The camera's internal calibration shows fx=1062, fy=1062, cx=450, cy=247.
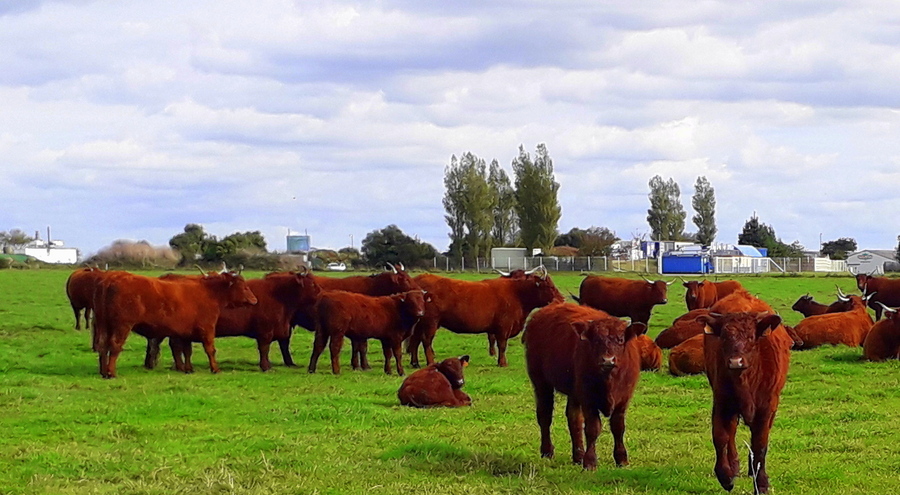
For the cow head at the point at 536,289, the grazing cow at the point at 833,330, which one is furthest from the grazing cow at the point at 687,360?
the cow head at the point at 536,289

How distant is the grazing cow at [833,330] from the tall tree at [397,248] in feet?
190

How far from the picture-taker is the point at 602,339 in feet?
28.3

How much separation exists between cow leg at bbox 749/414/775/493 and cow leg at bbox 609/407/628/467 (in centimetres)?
120

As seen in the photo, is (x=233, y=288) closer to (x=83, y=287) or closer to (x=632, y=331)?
(x=83, y=287)

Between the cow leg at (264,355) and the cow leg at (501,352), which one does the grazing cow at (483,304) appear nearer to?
the cow leg at (501,352)

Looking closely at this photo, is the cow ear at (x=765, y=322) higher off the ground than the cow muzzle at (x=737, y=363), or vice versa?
the cow ear at (x=765, y=322)

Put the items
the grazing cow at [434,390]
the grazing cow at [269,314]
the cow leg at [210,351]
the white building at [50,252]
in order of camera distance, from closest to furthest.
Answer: the grazing cow at [434,390], the cow leg at [210,351], the grazing cow at [269,314], the white building at [50,252]

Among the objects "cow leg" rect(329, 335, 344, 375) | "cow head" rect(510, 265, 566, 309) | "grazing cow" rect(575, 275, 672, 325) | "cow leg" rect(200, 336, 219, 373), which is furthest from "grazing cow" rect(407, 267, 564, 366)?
"cow leg" rect(200, 336, 219, 373)

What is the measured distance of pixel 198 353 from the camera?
68.5 ft

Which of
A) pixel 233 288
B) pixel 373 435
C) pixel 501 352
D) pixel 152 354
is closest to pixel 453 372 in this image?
pixel 373 435

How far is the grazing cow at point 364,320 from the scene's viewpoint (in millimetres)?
17375

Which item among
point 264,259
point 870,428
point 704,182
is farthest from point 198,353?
point 704,182

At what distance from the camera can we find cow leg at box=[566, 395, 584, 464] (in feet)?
29.5

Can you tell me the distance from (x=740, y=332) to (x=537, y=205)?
69494mm
